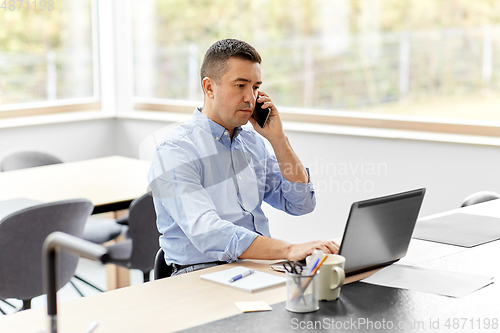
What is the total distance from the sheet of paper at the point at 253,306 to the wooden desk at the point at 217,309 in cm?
2

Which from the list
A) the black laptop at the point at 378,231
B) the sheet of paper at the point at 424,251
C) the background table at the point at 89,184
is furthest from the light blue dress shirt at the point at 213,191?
the background table at the point at 89,184

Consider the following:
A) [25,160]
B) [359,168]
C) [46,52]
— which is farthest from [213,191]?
[46,52]

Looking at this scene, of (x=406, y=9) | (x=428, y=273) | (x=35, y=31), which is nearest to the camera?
(x=428, y=273)

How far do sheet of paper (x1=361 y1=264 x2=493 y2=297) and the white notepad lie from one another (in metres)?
0.23

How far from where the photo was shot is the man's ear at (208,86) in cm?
194

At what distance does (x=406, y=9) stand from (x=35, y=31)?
2.80m

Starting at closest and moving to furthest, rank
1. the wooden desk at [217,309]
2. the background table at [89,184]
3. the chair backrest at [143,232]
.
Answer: the wooden desk at [217,309], the chair backrest at [143,232], the background table at [89,184]

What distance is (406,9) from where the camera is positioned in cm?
370

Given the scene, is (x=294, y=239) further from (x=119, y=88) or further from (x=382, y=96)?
(x=119, y=88)

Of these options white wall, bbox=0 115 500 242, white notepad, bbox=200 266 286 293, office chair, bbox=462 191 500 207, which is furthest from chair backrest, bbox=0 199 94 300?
white wall, bbox=0 115 500 242

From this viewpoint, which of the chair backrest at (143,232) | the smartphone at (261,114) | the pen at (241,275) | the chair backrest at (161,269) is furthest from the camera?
the chair backrest at (143,232)

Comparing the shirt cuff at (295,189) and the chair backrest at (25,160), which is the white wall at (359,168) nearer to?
the chair backrest at (25,160)

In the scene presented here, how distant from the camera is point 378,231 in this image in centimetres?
154

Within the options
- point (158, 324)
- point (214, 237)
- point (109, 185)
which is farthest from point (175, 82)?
point (158, 324)
